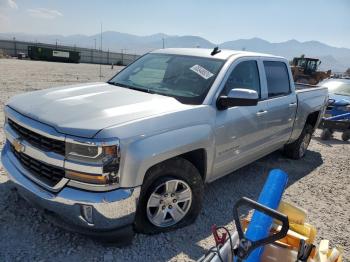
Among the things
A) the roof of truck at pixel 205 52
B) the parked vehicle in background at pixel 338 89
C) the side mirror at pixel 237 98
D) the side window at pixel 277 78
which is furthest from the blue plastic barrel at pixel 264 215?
the parked vehicle in background at pixel 338 89

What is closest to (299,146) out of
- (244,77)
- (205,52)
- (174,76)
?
(244,77)

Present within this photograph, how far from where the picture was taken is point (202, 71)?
155 inches

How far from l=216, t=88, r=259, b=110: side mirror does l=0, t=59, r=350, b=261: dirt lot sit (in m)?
1.31

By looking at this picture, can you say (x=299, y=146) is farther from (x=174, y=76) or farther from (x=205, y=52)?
(x=174, y=76)

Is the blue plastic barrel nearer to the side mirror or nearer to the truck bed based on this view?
the side mirror

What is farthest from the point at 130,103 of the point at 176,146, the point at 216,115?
the point at 216,115

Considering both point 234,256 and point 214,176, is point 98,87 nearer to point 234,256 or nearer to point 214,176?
point 214,176

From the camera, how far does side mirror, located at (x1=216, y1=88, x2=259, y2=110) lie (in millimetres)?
3480

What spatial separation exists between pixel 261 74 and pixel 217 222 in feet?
6.70

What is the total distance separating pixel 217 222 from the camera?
3.83m

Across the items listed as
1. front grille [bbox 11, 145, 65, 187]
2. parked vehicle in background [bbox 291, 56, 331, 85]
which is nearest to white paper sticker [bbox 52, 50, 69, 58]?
parked vehicle in background [bbox 291, 56, 331, 85]

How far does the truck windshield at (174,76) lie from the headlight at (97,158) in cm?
116

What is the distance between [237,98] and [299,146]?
3.27 meters

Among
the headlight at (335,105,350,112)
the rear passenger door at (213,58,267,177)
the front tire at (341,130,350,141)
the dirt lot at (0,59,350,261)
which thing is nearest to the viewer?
the dirt lot at (0,59,350,261)
